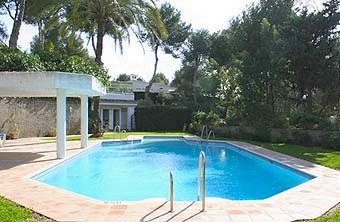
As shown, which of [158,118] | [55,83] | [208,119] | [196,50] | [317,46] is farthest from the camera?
[196,50]

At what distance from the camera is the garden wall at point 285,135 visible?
19.3 meters

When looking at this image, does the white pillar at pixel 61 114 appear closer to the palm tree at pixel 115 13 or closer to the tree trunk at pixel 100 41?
the palm tree at pixel 115 13

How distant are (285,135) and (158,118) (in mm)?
16145

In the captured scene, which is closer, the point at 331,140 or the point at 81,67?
the point at 81,67

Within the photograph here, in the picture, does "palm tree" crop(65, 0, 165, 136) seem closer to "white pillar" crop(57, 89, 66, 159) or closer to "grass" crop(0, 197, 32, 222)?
"white pillar" crop(57, 89, 66, 159)

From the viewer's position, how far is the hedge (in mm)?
37125

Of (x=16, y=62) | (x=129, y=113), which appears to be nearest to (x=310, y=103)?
(x=129, y=113)

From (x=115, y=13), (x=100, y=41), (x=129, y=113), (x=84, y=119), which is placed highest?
(x=115, y=13)

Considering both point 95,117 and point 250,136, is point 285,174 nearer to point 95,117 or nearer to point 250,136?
point 250,136

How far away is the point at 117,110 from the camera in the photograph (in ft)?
125

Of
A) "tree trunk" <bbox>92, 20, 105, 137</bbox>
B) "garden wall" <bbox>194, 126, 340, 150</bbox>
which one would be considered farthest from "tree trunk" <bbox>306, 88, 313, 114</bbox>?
"tree trunk" <bbox>92, 20, 105, 137</bbox>

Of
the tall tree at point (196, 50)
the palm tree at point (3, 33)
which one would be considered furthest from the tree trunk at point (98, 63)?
the tall tree at point (196, 50)

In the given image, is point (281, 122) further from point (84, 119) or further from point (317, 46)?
point (84, 119)

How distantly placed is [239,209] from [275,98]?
64.1 ft
